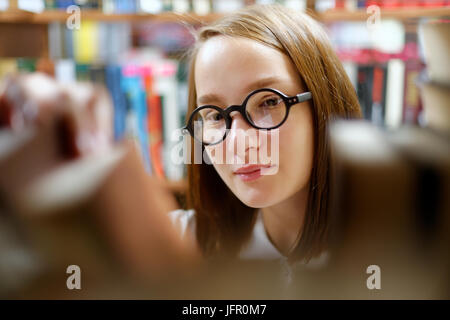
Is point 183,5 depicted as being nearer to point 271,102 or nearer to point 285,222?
point 271,102

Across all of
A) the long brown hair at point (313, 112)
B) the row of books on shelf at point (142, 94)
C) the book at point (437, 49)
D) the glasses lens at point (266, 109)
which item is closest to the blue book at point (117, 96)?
the row of books on shelf at point (142, 94)

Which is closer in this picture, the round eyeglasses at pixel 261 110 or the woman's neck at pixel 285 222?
the round eyeglasses at pixel 261 110

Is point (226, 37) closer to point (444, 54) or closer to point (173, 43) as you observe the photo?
point (173, 43)

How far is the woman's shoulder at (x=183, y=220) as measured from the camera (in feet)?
2.59

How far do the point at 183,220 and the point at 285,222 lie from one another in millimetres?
201

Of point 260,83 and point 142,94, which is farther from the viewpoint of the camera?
point 142,94

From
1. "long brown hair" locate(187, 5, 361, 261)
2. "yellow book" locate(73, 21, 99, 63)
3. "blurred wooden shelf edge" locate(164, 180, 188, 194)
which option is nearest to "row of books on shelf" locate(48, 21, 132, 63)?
"yellow book" locate(73, 21, 99, 63)

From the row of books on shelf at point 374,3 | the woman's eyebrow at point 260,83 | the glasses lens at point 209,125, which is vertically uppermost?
the row of books on shelf at point 374,3

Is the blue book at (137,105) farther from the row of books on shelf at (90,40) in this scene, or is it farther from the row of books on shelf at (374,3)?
the row of books on shelf at (374,3)

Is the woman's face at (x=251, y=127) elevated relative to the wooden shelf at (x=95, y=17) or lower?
lower

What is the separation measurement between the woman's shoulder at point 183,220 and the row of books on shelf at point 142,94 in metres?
0.07

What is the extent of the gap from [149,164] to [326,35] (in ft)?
1.33

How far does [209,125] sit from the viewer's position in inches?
29.7

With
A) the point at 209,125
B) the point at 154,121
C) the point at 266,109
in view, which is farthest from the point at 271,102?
the point at 154,121
